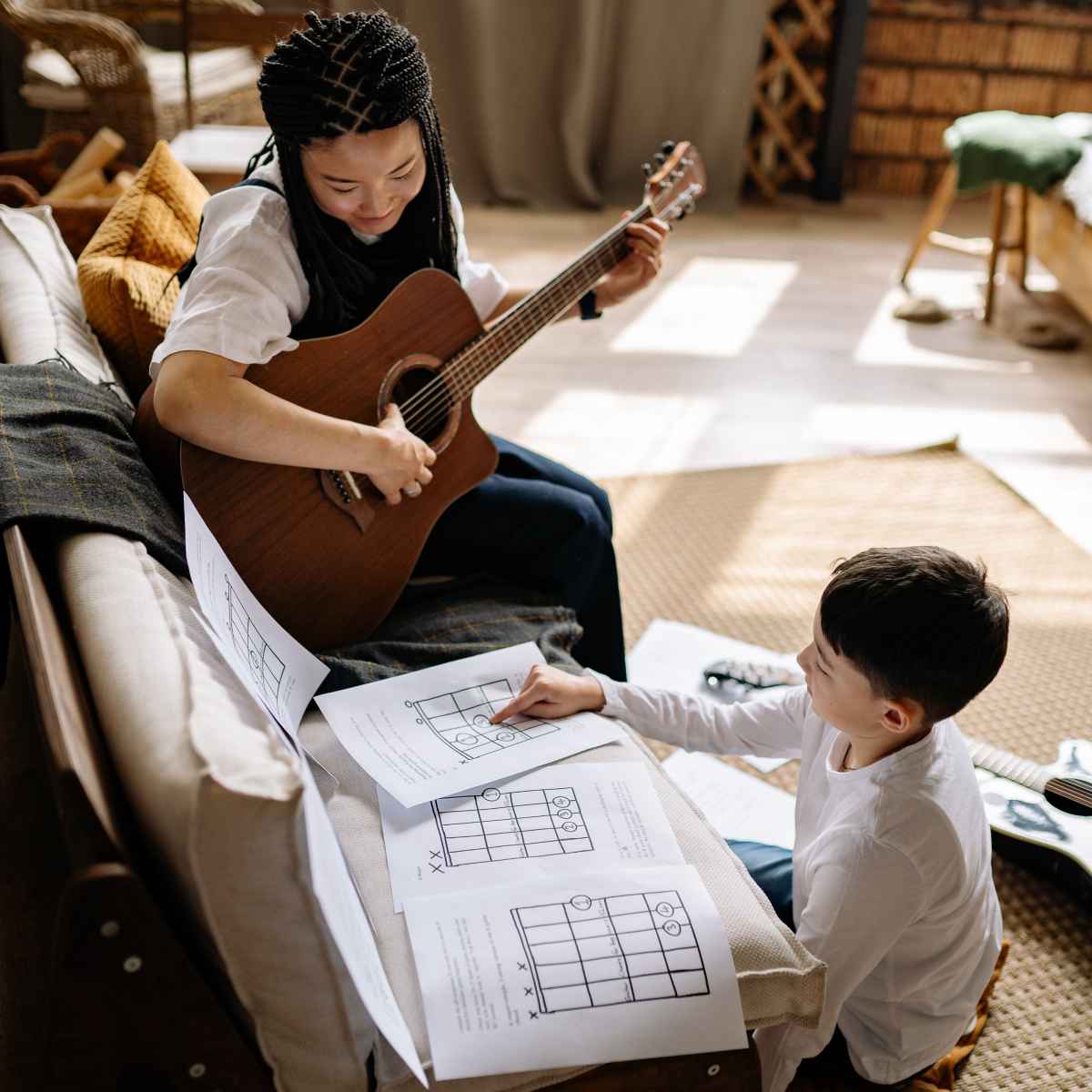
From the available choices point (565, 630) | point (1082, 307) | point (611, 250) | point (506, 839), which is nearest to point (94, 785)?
point (506, 839)

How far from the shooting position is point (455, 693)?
112 centimetres

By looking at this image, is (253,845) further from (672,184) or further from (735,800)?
(672,184)

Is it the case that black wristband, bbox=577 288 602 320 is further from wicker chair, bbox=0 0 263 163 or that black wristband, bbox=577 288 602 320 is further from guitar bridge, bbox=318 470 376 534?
wicker chair, bbox=0 0 263 163

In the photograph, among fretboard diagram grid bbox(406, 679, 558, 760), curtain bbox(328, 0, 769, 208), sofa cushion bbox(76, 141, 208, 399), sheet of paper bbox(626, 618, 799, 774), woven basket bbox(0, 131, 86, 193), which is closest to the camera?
fretboard diagram grid bbox(406, 679, 558, 760)

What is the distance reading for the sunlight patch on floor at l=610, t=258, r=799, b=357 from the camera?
9.96 ft

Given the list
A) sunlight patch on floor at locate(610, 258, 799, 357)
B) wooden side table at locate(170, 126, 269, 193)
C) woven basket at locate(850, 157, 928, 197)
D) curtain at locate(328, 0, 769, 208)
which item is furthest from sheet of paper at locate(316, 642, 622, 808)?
woven basket at locate(850, 157, 928, 197)

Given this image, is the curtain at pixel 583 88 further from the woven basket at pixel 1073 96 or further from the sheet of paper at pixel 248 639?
the sheet of paper at pixel 248 639

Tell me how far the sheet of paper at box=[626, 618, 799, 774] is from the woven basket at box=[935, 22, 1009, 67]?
335 cm

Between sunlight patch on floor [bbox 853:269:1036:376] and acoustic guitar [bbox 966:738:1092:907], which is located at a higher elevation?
acoustic guitar [bbox 966:738:1092:907]

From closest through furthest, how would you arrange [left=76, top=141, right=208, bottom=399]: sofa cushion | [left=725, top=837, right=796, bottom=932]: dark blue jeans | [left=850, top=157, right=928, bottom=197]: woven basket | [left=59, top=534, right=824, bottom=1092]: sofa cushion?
[left=59, top=534, right=824, bottom=1092]: sofa cushion, [left=725, top=837, right=796, bottom=932]: dark blue jeans, [left=76, top=141, right=208, bottom=399]: sofa cushion, [left=850, top=157, right=928, bottom=197]: woven basket

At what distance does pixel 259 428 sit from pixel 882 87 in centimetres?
396

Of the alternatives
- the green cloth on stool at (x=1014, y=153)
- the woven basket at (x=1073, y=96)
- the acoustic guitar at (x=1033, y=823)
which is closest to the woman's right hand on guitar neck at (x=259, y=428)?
the acoustic guitar at (x=1033, y=823)

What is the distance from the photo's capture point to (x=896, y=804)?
3.14 ft

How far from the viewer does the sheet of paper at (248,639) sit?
93 cm
